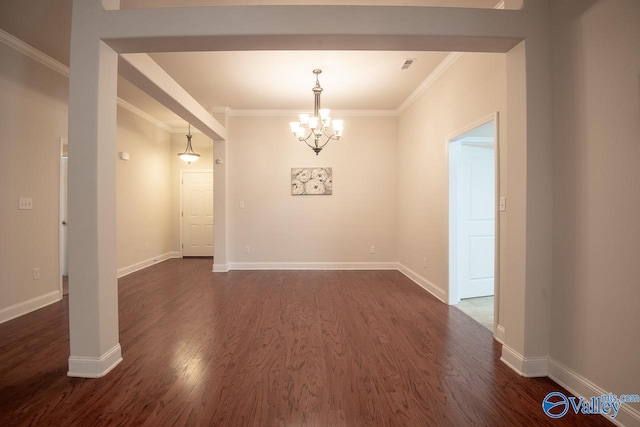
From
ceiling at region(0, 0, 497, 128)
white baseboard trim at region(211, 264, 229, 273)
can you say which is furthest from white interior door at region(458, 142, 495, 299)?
white baseboard trim at region(211, 264, 229, 273)

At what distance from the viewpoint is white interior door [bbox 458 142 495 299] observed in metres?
3.68

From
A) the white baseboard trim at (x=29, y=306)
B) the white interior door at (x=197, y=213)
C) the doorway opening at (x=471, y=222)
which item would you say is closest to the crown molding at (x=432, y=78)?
the doorway opening at (x=471, y=222)

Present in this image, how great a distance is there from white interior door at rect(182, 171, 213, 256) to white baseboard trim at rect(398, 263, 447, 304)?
4.44 metres

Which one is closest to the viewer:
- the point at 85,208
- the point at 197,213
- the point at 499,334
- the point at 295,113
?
the point at 85,208

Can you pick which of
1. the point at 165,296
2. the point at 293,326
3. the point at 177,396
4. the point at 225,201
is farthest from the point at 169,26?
the point at 225,201

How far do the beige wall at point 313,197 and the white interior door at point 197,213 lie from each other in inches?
67.4

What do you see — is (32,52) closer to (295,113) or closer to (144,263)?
(295,113)

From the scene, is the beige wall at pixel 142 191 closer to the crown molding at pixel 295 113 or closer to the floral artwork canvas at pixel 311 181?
the crown molding at pixel 295 113

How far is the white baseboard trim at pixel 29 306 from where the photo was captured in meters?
2.98

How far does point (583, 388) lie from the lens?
5.74 ft

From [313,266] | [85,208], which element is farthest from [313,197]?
[85,208]

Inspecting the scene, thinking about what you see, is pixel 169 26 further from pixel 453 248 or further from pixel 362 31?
pixel 453 248

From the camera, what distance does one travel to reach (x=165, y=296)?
3.85 metres

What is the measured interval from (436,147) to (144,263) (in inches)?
222
